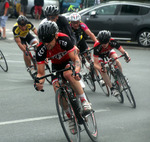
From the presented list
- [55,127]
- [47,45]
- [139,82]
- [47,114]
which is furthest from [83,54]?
[47,45]

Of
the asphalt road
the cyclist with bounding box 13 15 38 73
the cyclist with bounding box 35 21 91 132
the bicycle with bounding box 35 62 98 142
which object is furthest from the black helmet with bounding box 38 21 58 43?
the cyclist with bounding box 13 15 38 73

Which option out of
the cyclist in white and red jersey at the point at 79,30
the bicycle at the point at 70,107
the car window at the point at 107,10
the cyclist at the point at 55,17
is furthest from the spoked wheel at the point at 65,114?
the car window at the point at 107,10

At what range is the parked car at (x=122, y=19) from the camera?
17.1m

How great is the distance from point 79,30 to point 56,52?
3746mm

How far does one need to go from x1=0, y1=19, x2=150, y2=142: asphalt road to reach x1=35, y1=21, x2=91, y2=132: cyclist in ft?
2.55

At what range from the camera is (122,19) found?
17219mm

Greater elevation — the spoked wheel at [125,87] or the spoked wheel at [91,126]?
the spoked wheel at [91,126]

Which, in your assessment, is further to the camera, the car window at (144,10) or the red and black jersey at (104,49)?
the car window at (144,10)

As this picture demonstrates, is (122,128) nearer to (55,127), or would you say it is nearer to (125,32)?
(55,127)

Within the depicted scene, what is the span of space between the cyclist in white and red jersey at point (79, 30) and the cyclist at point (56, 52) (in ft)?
10.6

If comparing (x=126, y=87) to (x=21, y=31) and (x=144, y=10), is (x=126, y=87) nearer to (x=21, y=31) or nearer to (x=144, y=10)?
(x=21, y=31)

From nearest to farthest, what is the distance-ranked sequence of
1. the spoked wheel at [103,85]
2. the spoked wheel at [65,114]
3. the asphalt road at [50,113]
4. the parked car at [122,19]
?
the spoked wheel at [65,114], the asphalt road at [50,113], the spoked wheel at [103,85], the parked car at [122,19]

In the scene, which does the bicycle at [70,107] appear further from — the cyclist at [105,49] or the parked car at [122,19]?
the parked car at [122,19]

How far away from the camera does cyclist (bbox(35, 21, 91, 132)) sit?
5.51 metres
